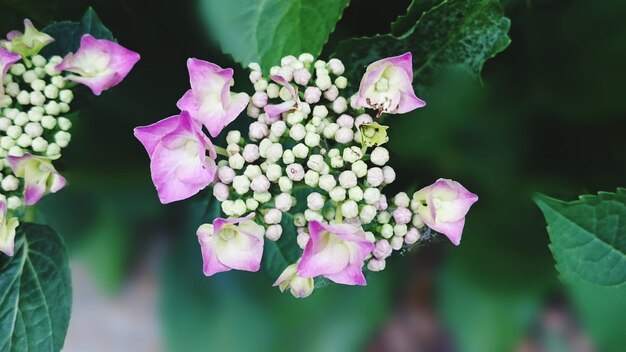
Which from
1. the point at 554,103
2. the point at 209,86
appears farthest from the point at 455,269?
the point at 209,86

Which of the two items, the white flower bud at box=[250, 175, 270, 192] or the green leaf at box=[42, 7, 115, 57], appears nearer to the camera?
the white flower bud at box=[250, 175, 270, 192]

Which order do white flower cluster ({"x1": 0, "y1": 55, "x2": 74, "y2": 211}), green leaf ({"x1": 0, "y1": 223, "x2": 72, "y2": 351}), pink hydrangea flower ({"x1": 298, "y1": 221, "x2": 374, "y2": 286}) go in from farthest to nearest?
green leaf ({"x1": 0, "y1": 223, "x2": 72, "y2": 351}) → white flower cluster ({"x1": 0, "y1": 55, "x2": 74, "y2": 211}) → pink hydrangea flower ({"x1": 298, "y1": 221, "x2": 374, "y2": 286})

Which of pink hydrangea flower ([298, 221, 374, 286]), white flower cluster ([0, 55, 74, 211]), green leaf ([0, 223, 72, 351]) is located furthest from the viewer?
green leaf ([0, 223, 72, 351])

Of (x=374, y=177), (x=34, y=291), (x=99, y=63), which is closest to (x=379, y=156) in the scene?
(x=374, y=177)

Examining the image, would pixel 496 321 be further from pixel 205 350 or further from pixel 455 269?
pixel 205 350

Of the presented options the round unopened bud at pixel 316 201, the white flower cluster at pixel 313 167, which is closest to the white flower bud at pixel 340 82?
the white flower cluster at pixel 313 167

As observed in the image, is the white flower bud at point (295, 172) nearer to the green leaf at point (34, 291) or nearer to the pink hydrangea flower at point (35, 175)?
the pink hydrangea flower at point (35, 175)

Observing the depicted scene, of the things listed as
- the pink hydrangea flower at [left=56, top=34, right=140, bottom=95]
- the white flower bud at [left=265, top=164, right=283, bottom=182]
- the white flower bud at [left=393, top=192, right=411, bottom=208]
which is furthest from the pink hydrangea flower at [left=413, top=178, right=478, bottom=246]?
the pink hydrangea flower at [left=56, top=34, right=140, bottom=95]

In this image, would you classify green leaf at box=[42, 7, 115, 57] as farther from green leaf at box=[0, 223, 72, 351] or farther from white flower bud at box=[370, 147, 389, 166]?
white flower bud at box=[370, 147, 389, 166]
